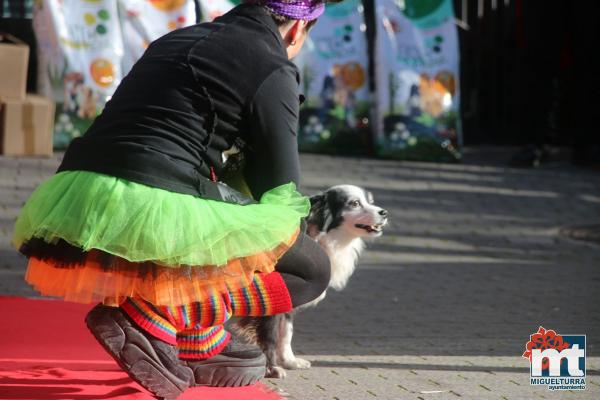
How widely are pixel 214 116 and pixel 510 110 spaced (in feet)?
46.2

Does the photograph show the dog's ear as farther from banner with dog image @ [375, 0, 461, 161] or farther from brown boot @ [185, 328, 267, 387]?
banner with dog image @ [375, 0, 461, 161]

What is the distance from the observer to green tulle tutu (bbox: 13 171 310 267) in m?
3.79

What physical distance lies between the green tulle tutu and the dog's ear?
1.69 metres

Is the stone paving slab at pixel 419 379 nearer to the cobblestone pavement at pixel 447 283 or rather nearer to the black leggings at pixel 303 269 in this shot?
the cobblestone pavement at pixel 447 283

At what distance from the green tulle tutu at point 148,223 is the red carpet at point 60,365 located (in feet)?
2.27

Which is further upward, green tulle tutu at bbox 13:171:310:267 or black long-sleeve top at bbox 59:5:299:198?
black long-sleeve top at bbox 59:5:299:198

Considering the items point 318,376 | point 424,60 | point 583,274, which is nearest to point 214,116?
point 318,376

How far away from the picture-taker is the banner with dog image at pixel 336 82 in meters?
13.2

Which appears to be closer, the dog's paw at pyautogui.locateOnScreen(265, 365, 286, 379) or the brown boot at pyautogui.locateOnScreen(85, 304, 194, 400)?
the brown boot at pyautogui.locateOnScreen(85, 304, 194, 400)

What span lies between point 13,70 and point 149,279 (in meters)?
8.30

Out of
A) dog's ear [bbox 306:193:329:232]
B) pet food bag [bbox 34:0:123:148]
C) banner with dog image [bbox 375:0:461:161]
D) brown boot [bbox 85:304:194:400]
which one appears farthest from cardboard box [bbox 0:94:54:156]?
brown boot [bbox 85:304:194:400]

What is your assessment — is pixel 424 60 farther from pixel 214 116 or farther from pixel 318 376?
pixel 214 116

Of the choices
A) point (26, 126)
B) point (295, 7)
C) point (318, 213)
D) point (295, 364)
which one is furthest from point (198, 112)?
point (26, 126)

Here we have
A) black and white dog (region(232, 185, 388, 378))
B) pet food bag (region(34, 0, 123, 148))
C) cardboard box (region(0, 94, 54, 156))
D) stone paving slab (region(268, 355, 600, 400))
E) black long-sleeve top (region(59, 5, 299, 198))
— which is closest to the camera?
black long-sleeve top (region(59, 5, 299, 198))
